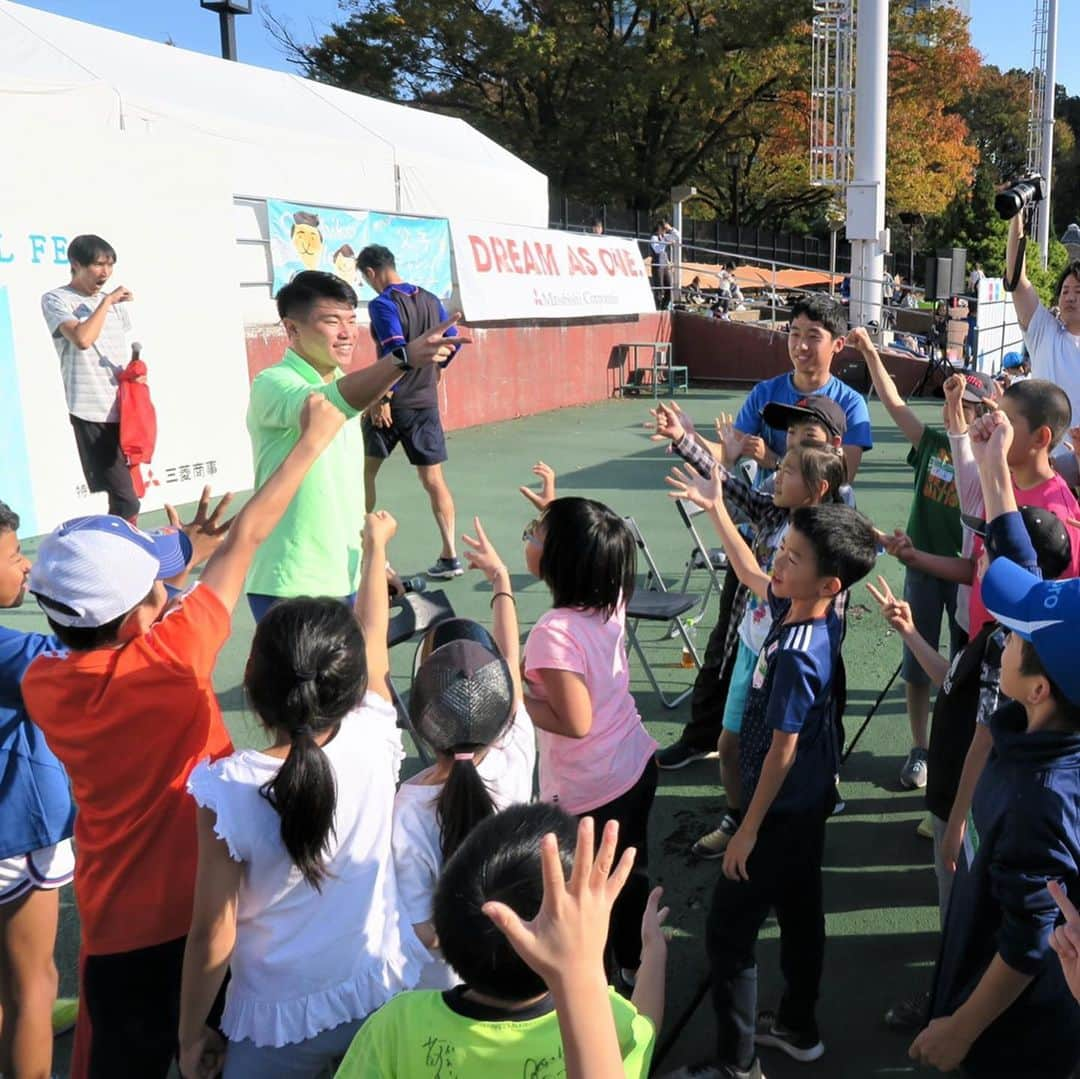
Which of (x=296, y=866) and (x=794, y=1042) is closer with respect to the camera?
(x=296, y=866)

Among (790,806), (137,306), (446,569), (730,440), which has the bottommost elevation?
(446,569)

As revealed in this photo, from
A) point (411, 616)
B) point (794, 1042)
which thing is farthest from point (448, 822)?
point (411, 616)

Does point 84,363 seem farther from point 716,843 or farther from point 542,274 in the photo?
point 542,274

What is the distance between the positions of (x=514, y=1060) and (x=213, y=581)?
1.27 m

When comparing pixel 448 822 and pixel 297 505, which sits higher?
pixel 297 505

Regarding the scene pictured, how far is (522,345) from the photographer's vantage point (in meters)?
14.7

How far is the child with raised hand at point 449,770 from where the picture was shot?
6.75 ft

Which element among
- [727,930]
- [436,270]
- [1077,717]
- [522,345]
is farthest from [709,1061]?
[522,345]

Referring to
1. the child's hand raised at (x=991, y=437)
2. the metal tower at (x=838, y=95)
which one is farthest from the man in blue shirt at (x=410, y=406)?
the metal tower at (x=838, y=95)

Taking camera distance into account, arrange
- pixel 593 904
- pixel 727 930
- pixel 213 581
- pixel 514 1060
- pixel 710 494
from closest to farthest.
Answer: pixel 593 904 < pixel 514 1060 < pixel 213 581 < pixel 727 930 < pixel 710 494

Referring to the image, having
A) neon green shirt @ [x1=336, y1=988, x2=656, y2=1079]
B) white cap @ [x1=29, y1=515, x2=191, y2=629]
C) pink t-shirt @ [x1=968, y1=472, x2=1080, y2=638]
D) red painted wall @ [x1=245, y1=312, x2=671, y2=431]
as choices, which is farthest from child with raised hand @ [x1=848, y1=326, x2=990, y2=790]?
red painted wall @ [x1=245, y1=312, x2=671, y2=431]

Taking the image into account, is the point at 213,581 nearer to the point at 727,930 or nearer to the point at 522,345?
the point at 727,930

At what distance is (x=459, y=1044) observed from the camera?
4.54 ft

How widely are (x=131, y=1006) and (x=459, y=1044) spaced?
3.34 ft
